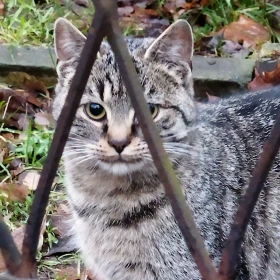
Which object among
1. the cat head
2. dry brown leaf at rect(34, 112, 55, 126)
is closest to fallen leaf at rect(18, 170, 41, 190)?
dry brown leaf at rect(34, 112, 55, 126)

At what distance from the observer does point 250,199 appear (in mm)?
790

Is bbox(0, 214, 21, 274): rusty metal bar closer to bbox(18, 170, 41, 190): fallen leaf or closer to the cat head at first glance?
the cat head

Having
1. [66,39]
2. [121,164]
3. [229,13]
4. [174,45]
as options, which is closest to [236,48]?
[229,13]

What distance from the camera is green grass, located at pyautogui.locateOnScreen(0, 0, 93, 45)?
11.2ft

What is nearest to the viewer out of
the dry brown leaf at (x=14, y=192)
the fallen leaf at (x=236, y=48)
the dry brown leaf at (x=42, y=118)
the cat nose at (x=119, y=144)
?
the cat nose at (x=119, y=144)

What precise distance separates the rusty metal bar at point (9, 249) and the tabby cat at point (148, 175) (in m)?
0.70

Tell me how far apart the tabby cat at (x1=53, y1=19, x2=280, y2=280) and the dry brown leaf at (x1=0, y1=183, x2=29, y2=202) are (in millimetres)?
596

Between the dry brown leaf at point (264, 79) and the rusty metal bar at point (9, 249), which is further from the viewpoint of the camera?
the dry brown leaf at point (264, 79)

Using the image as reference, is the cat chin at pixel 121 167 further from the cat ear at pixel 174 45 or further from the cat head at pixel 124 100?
the cat ear at pixel 174 45

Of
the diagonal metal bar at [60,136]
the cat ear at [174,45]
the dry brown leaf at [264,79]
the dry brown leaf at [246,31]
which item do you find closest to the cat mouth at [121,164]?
the cat ear at [174,45]

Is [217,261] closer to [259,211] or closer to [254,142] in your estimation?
[259,211]

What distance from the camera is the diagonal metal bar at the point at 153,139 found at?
30.0 inches

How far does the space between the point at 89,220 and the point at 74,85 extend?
109 centimetres

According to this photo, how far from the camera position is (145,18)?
3.91m
